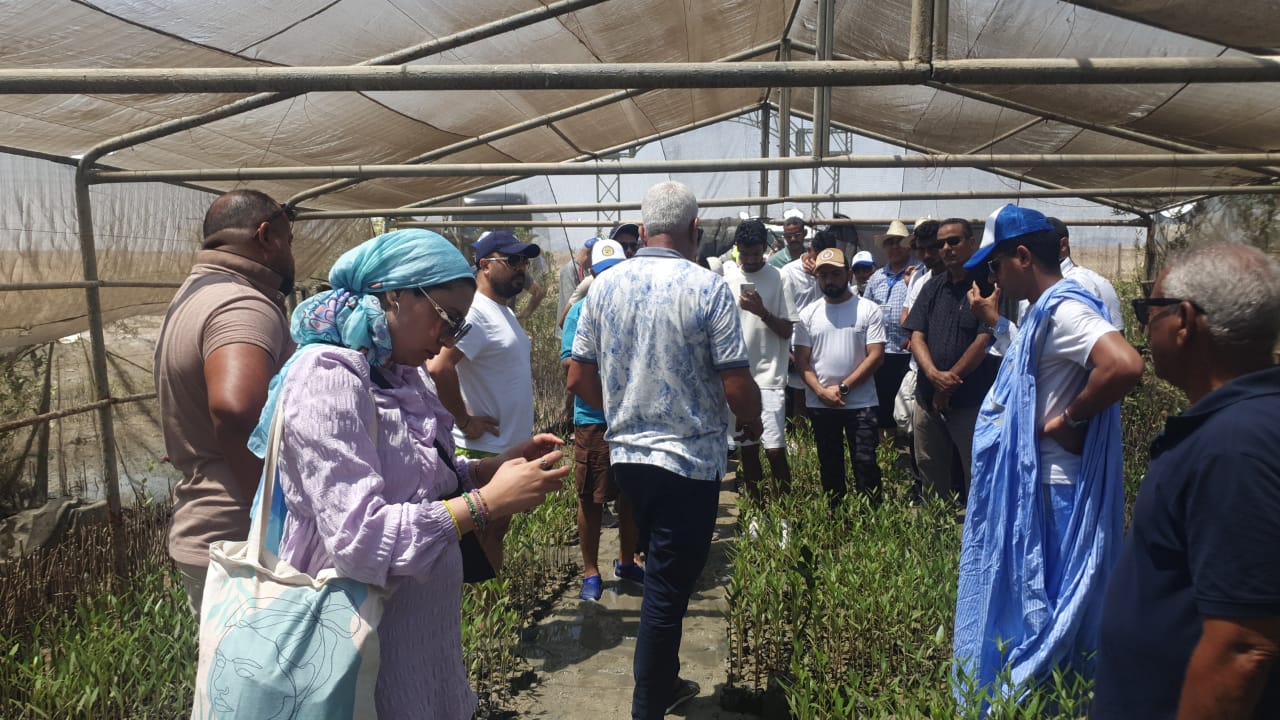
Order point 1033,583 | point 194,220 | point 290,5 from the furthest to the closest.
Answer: point 194,220 < point 290,5 < point 1033,583

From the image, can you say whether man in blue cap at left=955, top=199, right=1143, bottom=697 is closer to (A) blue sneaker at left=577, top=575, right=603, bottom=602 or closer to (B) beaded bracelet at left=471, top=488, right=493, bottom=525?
(B) beaded bracelet at left=471, top=488, right=493, bottom=525

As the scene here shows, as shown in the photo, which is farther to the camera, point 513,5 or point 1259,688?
point 513,5

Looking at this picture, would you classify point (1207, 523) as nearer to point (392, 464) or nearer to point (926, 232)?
point (392, 464)

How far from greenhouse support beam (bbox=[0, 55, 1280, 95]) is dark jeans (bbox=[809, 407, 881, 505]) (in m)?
2.85

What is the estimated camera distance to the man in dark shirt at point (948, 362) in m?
4.05

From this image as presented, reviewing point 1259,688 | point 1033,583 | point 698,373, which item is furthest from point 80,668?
point 1259,688

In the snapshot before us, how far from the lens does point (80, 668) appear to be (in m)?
2.93

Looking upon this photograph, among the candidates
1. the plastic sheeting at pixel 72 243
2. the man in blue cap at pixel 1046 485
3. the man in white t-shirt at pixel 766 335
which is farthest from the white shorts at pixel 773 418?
the plastic sheeting at pixel 72 243

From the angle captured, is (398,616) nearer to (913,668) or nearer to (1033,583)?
(1033,583)

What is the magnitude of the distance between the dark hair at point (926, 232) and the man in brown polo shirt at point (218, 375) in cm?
378

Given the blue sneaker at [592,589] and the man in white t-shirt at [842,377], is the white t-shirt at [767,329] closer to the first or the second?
the man in white t-shirt at [842,377]

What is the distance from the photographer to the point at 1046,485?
2549 mm

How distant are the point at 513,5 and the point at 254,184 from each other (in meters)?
2.72

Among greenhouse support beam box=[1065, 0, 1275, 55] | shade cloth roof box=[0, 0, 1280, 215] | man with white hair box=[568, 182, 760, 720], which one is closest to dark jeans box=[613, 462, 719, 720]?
man with white hair box=[568, 182, 760, 720]
